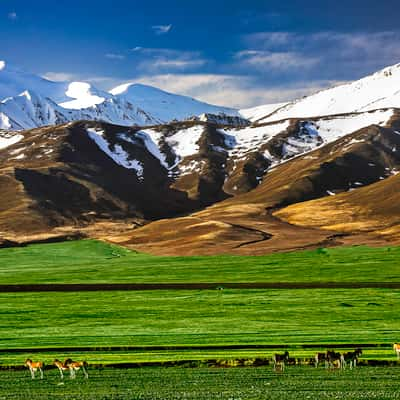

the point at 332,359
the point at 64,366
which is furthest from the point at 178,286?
the point at 64,366

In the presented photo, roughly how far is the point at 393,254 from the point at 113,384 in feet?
388

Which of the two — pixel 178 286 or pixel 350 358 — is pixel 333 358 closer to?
pixel 350 358

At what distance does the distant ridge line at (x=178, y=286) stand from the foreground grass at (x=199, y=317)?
6260 millimetres

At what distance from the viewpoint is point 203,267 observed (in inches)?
5669

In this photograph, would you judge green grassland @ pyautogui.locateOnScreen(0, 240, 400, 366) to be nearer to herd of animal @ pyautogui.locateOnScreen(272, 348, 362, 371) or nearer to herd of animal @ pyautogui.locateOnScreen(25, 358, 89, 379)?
herd of animal @ pyautogui.locateOnScreen(272, 348, 362, 371)

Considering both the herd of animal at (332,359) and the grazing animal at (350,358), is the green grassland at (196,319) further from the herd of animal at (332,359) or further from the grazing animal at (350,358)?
the herd of animal at (332,359)

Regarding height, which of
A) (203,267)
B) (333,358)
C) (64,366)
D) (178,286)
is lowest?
(203,267)

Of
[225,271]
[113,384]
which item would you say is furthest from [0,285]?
[113,384]

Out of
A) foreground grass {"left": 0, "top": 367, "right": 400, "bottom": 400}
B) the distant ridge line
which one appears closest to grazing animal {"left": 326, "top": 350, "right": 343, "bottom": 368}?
foreground grass {"left": 0, "top": 367, "right": 400, "bottom": 400}

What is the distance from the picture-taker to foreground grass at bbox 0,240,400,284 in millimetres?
124188

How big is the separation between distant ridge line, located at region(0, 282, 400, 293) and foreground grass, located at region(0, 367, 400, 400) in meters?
64.7

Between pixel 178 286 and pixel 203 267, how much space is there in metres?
32.7

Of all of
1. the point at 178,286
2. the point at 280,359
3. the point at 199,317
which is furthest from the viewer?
the point at 178,286

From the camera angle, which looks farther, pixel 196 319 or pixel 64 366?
pixel 196 319
